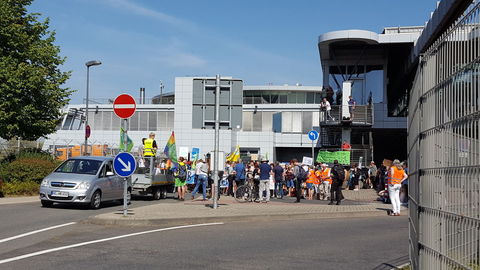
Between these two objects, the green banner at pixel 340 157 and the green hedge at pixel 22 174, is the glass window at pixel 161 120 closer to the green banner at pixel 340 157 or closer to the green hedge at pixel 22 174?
the green banner at pixel 340 157

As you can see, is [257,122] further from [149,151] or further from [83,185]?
[83,185]

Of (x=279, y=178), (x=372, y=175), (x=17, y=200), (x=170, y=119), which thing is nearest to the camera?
(x=17, y=200)

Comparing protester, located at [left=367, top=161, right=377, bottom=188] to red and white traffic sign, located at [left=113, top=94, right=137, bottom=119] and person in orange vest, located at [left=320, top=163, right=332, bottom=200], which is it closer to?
person in orange vest, located at [left=320, top=163, right=332, bottom=200]

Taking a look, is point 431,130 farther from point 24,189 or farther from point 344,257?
point 24,189

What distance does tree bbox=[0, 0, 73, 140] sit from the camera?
2469 centimetres

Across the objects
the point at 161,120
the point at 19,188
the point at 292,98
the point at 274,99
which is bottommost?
the point at 19,188

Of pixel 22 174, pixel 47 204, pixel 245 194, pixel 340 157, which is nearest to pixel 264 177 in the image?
pixel 245 194

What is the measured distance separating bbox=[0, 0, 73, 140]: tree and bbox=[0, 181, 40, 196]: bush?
11.0ft

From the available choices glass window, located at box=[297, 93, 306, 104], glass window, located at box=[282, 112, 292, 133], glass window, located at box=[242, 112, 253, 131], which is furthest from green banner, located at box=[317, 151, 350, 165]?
glass window, located at box=[297, 93, 306, 104]

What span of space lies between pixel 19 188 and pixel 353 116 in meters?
21.7

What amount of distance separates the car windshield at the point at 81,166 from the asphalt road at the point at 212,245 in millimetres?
3123

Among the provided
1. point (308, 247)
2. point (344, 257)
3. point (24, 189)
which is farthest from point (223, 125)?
point (24, 189)

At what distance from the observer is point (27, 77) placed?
25.1m

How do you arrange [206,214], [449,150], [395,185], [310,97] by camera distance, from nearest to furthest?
1. [449,150]
2. [206,214]
3. [395,185]
4. [310,97]
